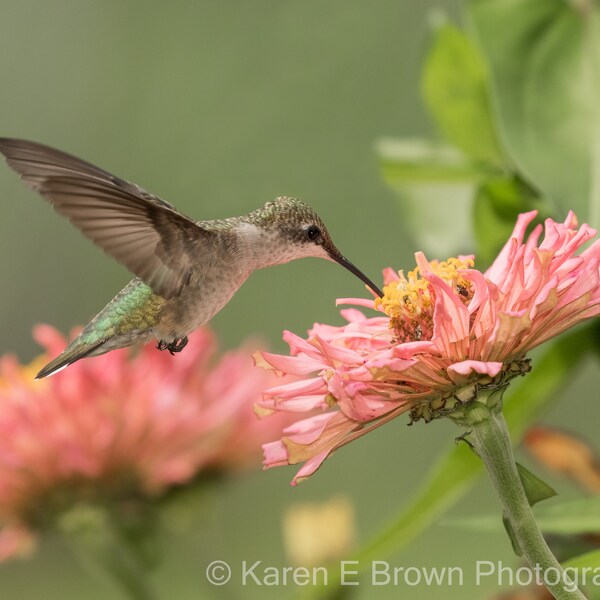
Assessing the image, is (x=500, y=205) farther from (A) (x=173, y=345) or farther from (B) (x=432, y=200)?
(A) (x=173, y=345)

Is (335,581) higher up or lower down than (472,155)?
lower down

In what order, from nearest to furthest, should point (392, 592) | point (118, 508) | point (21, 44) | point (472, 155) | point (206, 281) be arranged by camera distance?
point (206, 281), point (472, 155), point (118, 508), point (392, 592), point (21, 44)

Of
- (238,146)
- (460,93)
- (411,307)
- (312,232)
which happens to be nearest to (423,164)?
(460,93)

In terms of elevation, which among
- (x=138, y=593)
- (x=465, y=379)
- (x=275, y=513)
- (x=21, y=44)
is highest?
(x=21, y=44)

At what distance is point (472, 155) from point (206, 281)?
10.9 inches

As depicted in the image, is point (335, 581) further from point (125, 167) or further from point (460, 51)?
point (125, 167)

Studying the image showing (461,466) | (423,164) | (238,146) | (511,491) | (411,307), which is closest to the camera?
(511,491)

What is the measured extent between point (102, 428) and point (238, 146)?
2.47 meters

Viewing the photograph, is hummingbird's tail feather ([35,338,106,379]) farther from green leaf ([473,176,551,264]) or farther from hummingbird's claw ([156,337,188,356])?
green leaf ([473,176,551,264])

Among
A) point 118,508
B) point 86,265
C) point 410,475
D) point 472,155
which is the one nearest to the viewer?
point 472,155

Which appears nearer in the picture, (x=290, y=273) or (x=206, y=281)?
(x=206, y=281)

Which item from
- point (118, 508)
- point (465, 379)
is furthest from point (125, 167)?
point (465, 379)

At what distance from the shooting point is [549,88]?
725mm

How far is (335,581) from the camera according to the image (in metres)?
0.73
